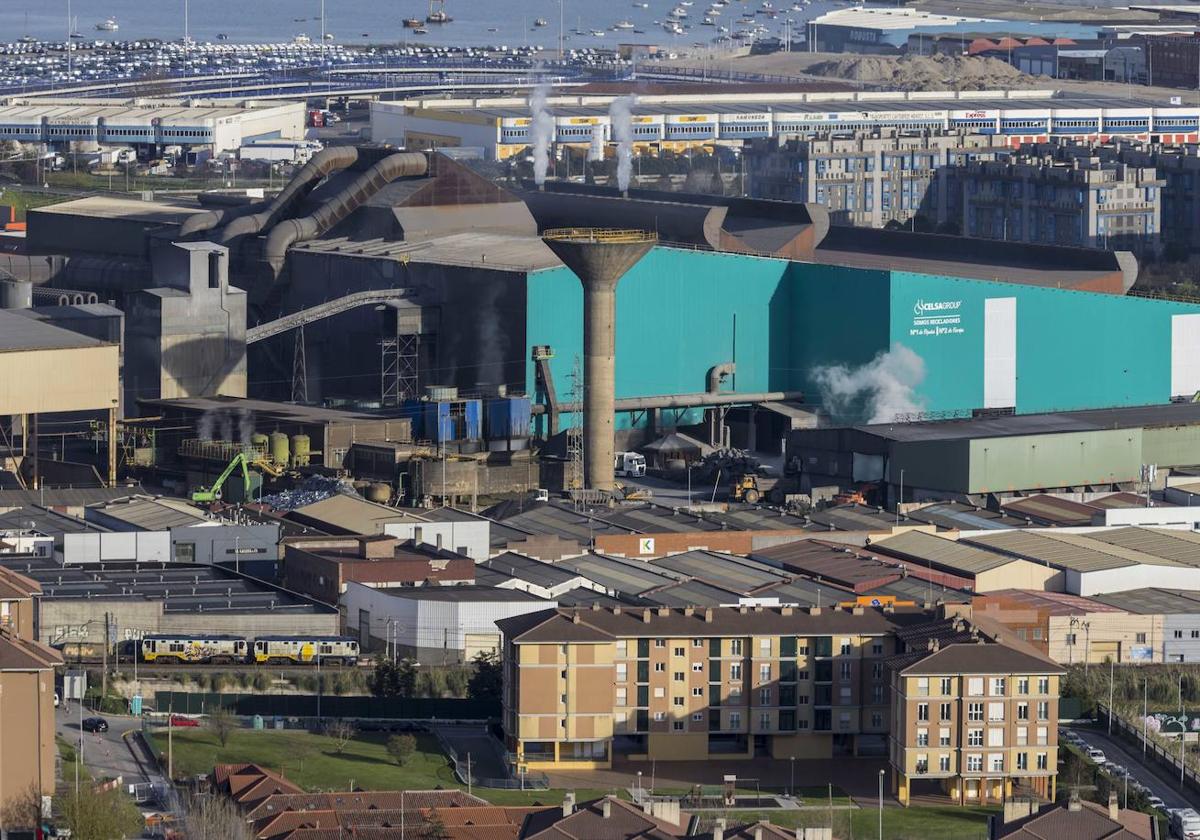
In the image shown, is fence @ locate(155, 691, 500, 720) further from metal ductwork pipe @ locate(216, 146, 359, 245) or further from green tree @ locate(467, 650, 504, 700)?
metal ductwork pipe @ locate(216, 146, 359, 245)

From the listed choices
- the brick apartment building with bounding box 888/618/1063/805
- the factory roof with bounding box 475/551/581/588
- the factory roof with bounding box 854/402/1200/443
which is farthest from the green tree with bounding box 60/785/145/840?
the factory roof with bounding box 854/402/1200/443

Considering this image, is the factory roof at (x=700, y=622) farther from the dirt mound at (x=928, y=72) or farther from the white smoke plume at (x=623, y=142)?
the dirt mound at (x=928, y=72)

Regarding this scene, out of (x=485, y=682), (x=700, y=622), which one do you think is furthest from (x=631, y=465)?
(x=700, y=622)

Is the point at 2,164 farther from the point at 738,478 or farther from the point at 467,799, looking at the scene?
the point at 467,799

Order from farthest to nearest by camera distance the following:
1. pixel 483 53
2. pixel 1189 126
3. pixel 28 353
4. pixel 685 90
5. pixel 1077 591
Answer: pixel 483 53, pixel 685 90, pixel 1189 126, pixel 28 353, pixel 1077 591

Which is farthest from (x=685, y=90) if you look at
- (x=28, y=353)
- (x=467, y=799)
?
(x=467, y=799)

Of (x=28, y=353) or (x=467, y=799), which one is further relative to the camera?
(x=28, y=353)

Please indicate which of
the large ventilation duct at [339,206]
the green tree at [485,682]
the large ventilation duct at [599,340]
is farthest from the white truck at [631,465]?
the green tree at [485,682]
